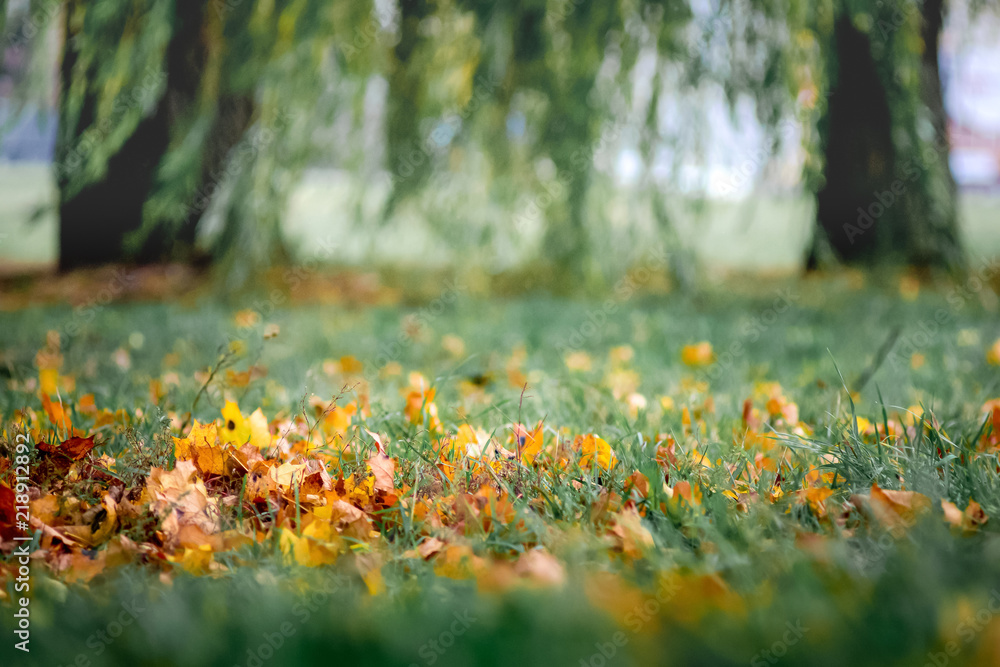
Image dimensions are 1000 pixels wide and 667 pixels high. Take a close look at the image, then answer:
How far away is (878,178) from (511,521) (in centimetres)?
563

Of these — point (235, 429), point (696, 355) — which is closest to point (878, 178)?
point (696, 355)

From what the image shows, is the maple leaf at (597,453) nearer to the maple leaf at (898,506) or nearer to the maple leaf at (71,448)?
the maple leaf at (898,506)

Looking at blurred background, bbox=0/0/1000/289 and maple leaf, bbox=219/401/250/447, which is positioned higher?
blurred background, bbox=0/0/1000/289

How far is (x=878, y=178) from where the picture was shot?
5441 millimetres

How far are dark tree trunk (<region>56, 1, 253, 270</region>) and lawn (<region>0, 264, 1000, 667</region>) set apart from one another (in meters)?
3.31

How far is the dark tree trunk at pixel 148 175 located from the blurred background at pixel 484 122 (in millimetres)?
22

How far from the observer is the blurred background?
12.2 feet

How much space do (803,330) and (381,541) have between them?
3.20m

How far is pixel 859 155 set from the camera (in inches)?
219

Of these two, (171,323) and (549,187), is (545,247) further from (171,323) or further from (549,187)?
(171,323)

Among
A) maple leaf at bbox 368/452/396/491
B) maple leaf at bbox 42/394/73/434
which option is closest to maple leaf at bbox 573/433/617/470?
maple leaf at bbox 368/452/396/491

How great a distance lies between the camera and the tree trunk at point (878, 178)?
5.11 m

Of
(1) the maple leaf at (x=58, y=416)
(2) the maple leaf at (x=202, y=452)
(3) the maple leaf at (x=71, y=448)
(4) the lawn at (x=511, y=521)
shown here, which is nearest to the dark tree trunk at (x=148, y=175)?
(4) the lawn at (x=511, y=521)

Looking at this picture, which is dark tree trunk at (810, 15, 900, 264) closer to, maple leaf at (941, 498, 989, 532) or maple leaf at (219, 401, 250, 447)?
maple leaf at (941, 498, 989, 532)
